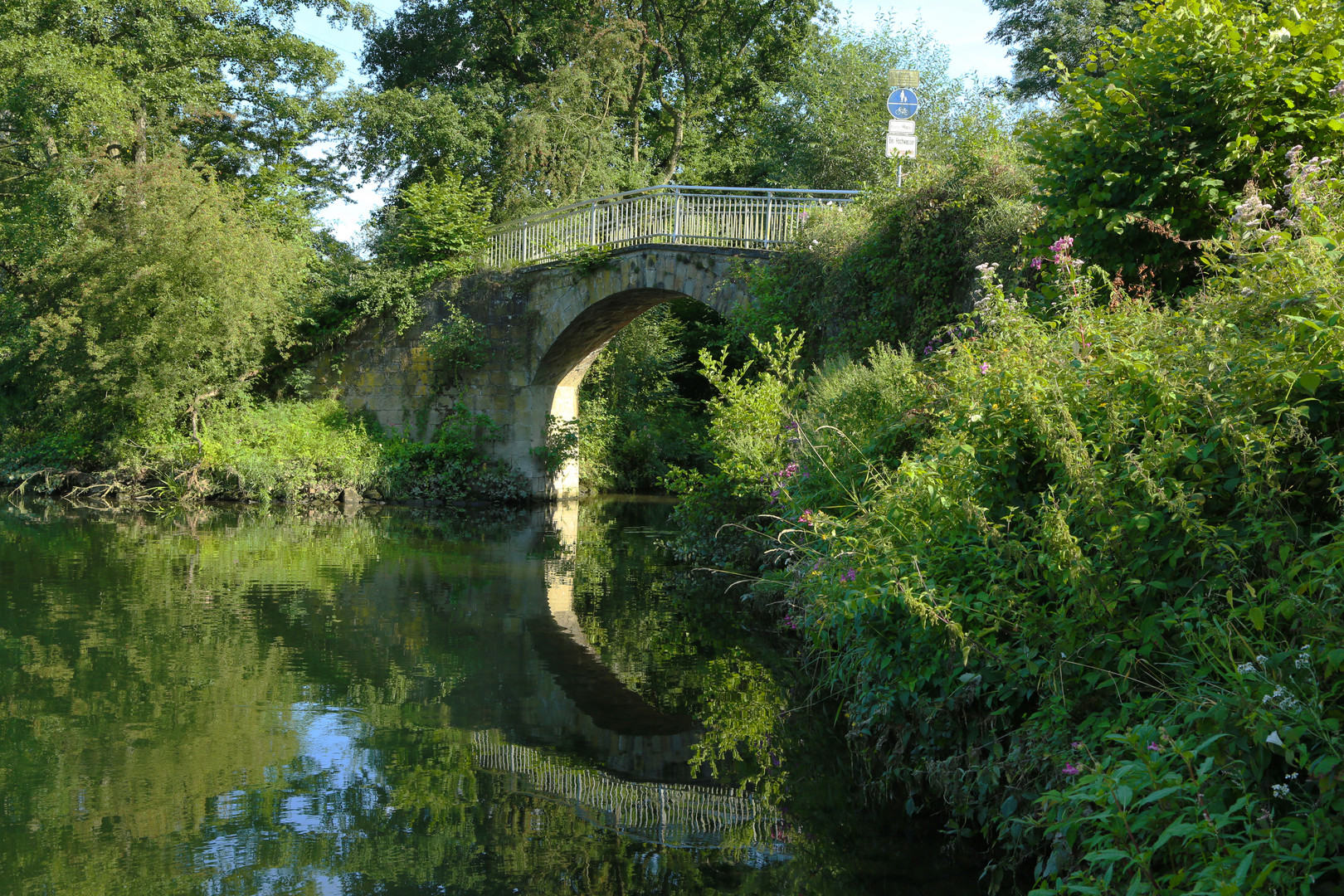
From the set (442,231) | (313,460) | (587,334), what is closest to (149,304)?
(313,460)

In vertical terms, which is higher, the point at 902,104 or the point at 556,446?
the point at 902,104

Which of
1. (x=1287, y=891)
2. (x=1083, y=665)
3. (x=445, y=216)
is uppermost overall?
(x=445, y=216)

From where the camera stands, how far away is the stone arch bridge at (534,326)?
16.3 metres

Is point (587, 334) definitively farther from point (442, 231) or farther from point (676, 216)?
point (676, 216)

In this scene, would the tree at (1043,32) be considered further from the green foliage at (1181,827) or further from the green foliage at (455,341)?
the green foliage at (1181,827)

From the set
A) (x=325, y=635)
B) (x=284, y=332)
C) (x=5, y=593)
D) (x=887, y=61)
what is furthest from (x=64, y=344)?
(x=887, y=61)

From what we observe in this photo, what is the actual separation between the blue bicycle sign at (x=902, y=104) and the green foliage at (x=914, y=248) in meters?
1.09

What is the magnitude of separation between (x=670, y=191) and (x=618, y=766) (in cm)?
1256

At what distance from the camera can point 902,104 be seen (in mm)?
11633

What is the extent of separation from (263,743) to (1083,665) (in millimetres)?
3612

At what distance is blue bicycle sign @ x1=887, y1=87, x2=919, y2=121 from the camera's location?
11586 mm

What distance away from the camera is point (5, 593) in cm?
799

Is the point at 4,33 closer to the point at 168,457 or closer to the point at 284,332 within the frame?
the point at 284,332

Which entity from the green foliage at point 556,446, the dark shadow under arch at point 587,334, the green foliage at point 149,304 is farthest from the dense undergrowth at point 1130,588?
the green foliage at point 149,304
